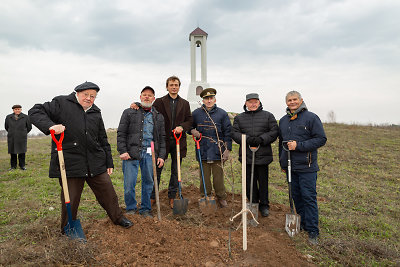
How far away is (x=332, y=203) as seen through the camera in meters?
6.05

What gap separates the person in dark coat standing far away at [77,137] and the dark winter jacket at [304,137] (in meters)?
2.84

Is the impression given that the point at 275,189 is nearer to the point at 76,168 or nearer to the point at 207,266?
the point at 207,266

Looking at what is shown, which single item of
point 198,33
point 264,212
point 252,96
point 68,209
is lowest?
point 264,212

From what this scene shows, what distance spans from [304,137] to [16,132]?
9.08m

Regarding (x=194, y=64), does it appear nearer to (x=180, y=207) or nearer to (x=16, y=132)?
(x=16, y=132)

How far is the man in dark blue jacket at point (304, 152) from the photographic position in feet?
13.0

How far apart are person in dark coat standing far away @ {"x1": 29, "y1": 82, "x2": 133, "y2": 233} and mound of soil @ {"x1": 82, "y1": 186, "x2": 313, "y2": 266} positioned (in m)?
0.65

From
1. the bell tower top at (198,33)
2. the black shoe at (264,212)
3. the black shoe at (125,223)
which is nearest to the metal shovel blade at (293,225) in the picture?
the black shoe at (264,212)

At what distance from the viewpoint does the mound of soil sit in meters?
3.03

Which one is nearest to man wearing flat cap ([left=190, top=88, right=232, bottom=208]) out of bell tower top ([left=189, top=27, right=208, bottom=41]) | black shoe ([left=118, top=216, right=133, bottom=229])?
black shoe ([left=118, top=216, right=133, bottom=229])

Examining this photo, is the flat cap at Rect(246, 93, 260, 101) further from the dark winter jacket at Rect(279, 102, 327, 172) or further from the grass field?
the grass field

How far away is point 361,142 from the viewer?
15.3m

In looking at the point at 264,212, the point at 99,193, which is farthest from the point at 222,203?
the point at 99,193

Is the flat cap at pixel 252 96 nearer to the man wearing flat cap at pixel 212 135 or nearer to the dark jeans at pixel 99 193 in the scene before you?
the man wearing flat cap at pixel 212 135
